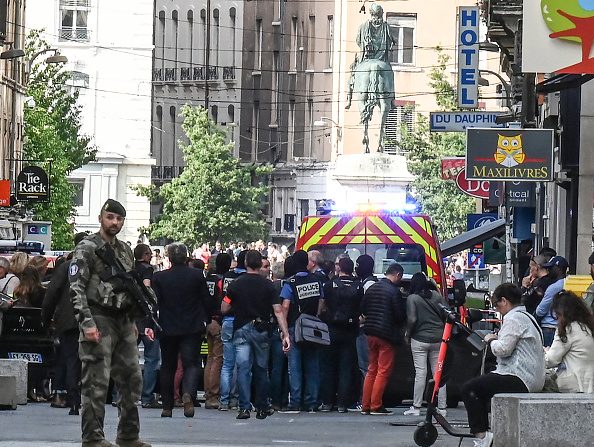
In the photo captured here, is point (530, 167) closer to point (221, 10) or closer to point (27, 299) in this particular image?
point (27, 299)

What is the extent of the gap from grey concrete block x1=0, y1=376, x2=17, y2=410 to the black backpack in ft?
11.8

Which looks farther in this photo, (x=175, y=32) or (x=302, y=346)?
(x=175, y=32)

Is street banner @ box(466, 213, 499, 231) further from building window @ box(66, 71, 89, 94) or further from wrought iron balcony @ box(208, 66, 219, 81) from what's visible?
wrought iron balcony @ box(208, 66, 219, 81)

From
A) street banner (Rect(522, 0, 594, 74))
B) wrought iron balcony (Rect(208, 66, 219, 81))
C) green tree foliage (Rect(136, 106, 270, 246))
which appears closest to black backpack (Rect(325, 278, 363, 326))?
street banner (Rect(522, 0, 594, 74))

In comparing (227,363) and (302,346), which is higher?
(302,346)

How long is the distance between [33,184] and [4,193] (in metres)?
2.32

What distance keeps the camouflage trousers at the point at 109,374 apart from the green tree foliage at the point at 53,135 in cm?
4690

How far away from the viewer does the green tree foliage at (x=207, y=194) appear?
77.7 meters

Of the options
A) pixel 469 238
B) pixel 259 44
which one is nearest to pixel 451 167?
pixel 469 238

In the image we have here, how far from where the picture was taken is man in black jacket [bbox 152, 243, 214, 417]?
1997cm

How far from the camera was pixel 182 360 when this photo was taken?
20.2 metres

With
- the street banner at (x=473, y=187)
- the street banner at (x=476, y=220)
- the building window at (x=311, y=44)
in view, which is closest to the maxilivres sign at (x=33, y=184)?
the street banner at (x=476, y=220)

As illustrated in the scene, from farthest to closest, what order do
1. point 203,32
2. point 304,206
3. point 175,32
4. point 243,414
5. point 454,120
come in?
point 175,32 → point 203,32 → point 304,206 → point 454,120 → point 243,414

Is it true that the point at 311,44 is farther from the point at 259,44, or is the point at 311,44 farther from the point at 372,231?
the point at 372,231
